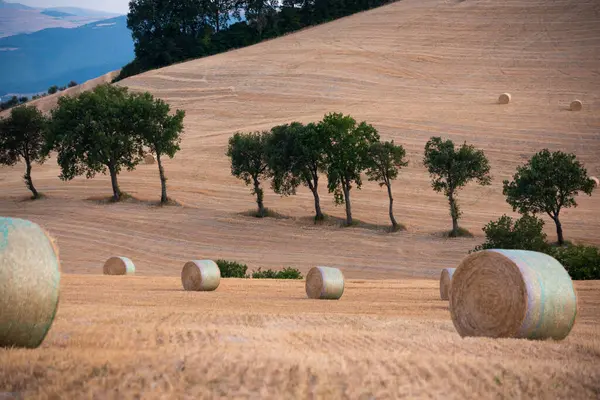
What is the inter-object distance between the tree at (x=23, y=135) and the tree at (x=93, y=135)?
1776 millimetres

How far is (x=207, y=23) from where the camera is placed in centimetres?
12706

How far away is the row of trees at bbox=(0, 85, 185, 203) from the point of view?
183 ft

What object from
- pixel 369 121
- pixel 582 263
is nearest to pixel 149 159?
pixel 369 121

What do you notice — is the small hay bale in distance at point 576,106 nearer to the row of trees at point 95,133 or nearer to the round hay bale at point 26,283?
the row of trees at point 95,133

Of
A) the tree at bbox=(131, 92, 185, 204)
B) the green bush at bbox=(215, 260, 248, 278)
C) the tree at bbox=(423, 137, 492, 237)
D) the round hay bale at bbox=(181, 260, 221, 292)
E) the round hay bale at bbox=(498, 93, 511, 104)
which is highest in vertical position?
the round hay bale at bbox=(498, 93, 511, 104)

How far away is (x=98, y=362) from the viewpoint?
6.90 metres

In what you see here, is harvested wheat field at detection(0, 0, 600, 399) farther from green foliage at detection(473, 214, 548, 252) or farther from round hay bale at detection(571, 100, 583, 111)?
green foliage at detection(473, 214, 548, 252)

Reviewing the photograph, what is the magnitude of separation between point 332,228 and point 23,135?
24.0 meters

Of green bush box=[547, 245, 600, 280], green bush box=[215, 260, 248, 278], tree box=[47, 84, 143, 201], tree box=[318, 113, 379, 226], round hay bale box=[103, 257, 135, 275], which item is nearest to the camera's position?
green bush box=[547, 245, 600, 280]

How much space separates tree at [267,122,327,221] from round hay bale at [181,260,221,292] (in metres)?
27.6

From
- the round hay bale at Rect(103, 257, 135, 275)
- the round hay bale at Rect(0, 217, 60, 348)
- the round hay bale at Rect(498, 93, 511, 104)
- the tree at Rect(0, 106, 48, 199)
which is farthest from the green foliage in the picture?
the round hay bale at Rect(498, 93, 511, 104)

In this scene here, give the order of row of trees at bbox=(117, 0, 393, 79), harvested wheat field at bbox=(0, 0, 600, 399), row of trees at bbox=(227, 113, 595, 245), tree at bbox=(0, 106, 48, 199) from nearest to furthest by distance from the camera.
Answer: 1. harvested wheat field at bbox=(0, 0, 600, 399)
2. row of trees at bbox=(227, 113, 595, 245)
3. tree at bbox=(0, 106, 48, 199)
4. row of trees at bbox=(117, 0, 393, 79)

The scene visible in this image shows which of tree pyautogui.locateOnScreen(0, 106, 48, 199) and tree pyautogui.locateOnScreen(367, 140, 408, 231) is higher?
tree pyautogui.locateOnScreen(0, 106, 48, 199)

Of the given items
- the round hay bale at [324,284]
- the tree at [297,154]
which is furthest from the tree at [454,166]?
the round hay bale at [324,284]
